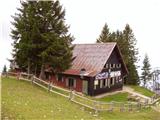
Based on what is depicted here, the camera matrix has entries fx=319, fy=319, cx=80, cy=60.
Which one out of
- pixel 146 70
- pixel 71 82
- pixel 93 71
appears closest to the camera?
pixel 93 71

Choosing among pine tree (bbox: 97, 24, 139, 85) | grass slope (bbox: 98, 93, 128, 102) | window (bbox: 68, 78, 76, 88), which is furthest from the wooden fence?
pine tree (bbox: 97, 24, 139, 85)

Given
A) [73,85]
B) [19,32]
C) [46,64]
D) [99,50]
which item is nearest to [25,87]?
[46,64]

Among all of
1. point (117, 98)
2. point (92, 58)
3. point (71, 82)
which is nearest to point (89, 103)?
point (117, 98)

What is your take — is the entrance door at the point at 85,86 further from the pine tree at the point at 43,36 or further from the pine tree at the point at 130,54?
the pine tree at the point at 130,54

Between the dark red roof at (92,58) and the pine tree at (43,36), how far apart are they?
30.4ft

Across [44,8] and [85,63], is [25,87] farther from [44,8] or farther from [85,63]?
[85,63]

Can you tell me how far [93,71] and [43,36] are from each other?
12.0 m

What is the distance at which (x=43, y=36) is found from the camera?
32.2 meters

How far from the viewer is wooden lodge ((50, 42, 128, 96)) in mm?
42375

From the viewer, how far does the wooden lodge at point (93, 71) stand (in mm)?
42375

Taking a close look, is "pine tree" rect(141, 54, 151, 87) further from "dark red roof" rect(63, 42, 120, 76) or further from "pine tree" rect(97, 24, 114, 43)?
"dark red roof" rect(63, 42, 120, 76)

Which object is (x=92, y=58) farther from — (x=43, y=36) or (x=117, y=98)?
(x=43, y=36)

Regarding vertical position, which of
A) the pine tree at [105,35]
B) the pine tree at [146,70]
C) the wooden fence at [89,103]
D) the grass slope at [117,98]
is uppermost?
the pine tree at [105,35]

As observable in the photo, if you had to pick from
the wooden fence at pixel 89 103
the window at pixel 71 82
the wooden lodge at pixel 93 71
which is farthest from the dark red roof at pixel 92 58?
the wooden fence at pixel 89 103
